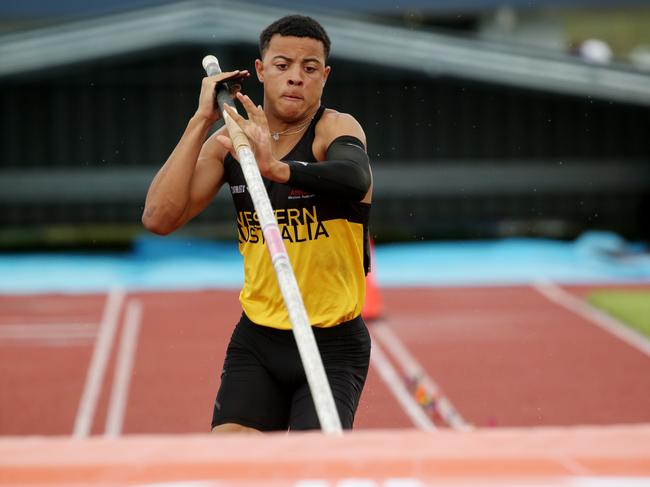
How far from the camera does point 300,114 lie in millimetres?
3619

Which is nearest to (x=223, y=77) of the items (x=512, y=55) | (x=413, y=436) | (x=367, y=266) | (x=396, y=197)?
(x=367, y=266)

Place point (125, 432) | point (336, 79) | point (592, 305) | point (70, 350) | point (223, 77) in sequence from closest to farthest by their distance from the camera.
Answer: point (223, 77)
point (125, 432)
point (70, 350)
point (592, 305)
point (336, 79)

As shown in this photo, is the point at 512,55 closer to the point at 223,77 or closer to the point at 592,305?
the point at 592,305

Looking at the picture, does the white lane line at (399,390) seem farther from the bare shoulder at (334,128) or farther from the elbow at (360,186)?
the elbow at (360,186)

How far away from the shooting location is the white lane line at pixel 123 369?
751 centimetres

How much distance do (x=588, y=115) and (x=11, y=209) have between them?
351 inches

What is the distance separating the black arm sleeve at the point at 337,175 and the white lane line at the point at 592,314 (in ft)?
22.3

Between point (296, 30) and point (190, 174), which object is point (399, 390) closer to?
point (190, 174)

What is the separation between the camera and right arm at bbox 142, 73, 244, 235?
3.61m

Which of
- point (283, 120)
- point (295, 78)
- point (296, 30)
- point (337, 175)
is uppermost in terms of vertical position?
point (296, 30)

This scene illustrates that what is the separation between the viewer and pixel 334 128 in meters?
3.62

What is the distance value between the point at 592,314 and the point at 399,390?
3693mm

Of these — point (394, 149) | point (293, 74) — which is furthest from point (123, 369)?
point (394, 149)

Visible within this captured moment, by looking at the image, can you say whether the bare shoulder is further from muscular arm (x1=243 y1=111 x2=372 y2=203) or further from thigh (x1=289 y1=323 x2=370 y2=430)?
thigh (x1=289 y1=323 x2=370 y2=430)
